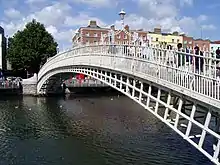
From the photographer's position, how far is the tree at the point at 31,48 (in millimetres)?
59750

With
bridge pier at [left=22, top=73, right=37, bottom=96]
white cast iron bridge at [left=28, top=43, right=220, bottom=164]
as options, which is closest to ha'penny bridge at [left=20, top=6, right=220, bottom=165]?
white cast iron bridge at [left=28, top=43, right=220, bottom=164]

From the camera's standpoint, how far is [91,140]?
21.4m

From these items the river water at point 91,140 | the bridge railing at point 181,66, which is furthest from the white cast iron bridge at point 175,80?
the river water at point 91,140

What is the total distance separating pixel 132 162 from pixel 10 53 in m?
49.9

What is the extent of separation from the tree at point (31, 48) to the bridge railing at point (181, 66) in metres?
44.1

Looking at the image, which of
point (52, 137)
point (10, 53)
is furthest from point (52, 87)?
point (52, 137)

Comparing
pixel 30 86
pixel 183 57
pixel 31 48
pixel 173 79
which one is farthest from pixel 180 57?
pixel 31 48

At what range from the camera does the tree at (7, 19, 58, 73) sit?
59750 millimetres

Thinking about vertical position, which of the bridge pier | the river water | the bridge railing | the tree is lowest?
the river water

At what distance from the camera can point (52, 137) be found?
22.7 meters

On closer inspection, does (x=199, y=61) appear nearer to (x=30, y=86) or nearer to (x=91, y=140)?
(x=91, y=140)

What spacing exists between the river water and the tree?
90.7ft

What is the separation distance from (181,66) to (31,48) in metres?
50.7

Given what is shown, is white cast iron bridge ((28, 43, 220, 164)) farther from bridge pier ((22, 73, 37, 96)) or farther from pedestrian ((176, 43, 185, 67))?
bridge pier ((22, 73, 37, 96))
